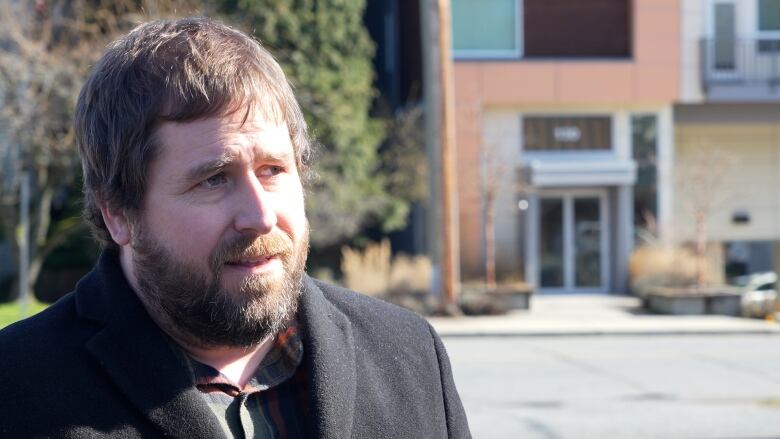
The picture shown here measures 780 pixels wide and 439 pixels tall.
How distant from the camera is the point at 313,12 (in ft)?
73.7

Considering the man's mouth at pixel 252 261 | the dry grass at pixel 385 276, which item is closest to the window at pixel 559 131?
the dry grass at pixel 385 276

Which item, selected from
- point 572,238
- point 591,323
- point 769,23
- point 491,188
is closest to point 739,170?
point 769,23

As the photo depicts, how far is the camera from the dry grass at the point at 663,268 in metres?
20.1

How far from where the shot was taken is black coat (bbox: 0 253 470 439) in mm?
1673

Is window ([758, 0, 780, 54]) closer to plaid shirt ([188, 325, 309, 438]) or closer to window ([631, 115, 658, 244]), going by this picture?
window ([631, 115, 658, 244])

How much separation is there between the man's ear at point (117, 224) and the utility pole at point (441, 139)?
51.8 feet

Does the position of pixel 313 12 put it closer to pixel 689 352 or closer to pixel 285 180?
pixel 689 352

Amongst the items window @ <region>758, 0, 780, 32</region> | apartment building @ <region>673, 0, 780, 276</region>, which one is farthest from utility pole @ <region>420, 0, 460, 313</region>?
window @ <region>758, 0, 780, 32</region>

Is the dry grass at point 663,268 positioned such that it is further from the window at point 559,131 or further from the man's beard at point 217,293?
the man's beard at point 217,293

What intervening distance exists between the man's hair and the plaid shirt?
1.11 feet

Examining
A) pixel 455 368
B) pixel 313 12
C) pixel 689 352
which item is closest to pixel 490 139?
pixel 313 12

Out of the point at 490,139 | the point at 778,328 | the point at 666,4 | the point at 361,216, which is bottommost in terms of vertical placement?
the point at 778,328

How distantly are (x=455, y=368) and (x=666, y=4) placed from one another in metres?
13.8

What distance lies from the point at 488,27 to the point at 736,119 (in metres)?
6.13
